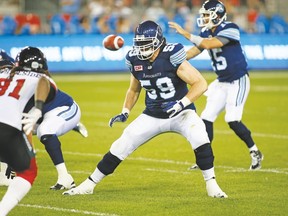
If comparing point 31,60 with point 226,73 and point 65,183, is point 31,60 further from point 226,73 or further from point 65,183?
point 226,73

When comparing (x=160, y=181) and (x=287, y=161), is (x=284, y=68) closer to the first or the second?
(x=287, y=161)

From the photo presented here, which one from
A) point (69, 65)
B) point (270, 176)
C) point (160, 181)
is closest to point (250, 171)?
point (270, 176)

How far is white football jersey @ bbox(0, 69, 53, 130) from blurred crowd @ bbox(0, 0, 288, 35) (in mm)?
14928

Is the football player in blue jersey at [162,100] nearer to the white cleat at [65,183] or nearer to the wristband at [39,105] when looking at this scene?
the white cleat at [65,183]

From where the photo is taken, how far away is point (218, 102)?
919 cm

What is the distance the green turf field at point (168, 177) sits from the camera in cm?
678

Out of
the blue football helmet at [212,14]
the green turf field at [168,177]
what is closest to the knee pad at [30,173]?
the green turf field at [168,177]

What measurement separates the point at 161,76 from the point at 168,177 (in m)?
1.58

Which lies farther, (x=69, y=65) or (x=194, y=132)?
(x=69, y=65)

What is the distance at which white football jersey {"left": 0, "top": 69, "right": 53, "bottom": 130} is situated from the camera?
5996 millimetres

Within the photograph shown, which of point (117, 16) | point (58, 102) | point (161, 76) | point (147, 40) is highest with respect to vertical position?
point (147, 40)

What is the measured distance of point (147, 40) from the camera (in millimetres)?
7176

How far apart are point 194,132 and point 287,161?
2.62 meters

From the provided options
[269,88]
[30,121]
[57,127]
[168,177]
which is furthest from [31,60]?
[269,88]
